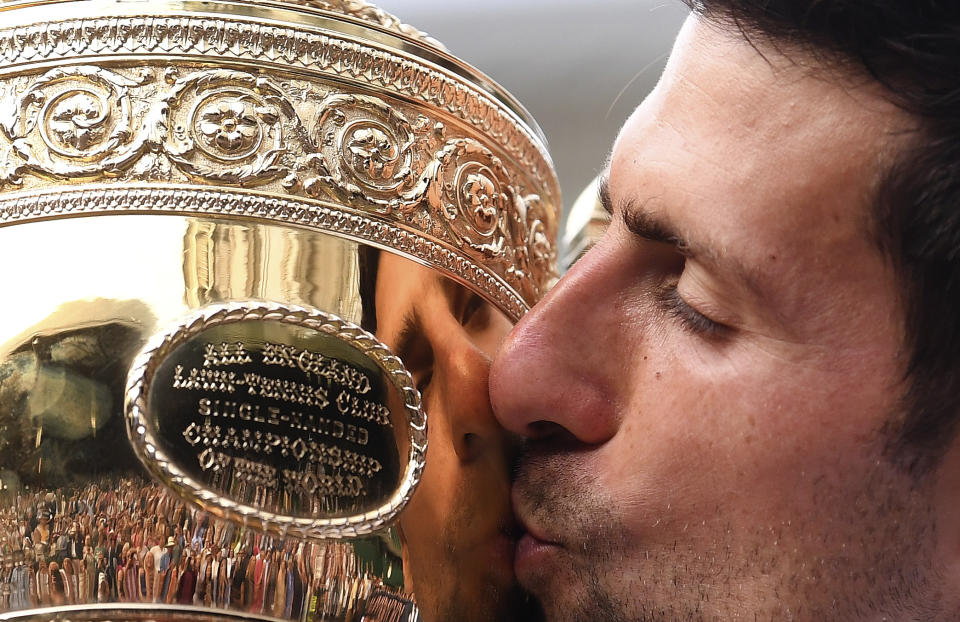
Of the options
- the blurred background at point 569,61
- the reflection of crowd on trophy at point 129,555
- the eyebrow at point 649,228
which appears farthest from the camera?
the blurred background at point 569,61

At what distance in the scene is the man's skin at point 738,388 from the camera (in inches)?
29.2

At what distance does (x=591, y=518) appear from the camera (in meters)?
0.78

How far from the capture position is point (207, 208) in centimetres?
73

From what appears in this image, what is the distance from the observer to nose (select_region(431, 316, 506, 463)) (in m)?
0.79

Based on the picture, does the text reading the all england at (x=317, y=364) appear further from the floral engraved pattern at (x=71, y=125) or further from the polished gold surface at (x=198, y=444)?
the floral engraved pattern at (x=71, y=125)

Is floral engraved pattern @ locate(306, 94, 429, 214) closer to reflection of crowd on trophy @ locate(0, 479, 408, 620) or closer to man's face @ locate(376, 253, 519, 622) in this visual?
man's face @ locate(376, 253, 519, 622)

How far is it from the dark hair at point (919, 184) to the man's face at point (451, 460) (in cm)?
28

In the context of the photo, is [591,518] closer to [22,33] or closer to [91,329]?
[91,329]

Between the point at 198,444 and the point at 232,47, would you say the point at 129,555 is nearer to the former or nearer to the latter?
the point at 198,444

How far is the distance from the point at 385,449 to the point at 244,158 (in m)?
0.22

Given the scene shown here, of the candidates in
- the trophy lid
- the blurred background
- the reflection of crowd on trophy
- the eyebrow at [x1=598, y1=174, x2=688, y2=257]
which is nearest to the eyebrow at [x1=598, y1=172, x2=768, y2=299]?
the eyebrow at [x1=598, y1=174, x2=688, y2=257]

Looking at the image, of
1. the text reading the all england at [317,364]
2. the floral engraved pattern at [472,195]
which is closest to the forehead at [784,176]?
the floral engraved pattern at [472,195]

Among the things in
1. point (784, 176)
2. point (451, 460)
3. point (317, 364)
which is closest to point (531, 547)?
point (451, 460)

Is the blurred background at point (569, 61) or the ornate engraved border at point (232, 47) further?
the blurred background at point (569, 61)
